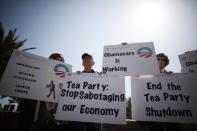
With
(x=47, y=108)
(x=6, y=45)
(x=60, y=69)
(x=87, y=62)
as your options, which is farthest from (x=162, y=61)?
(x=6, y=45)

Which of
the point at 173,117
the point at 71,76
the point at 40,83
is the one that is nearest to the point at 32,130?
the point at 40,83

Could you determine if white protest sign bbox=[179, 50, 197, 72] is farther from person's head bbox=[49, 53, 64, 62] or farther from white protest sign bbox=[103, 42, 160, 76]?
person's head bbox=[49, 53, 64, 62]

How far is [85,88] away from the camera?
3.37 m

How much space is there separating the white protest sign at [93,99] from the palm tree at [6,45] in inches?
381

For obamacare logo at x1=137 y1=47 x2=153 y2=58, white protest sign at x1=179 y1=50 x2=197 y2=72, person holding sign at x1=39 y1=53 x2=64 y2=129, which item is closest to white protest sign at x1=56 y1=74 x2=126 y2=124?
person holding sign at x1=39 y1=53 x2=64 y2=129

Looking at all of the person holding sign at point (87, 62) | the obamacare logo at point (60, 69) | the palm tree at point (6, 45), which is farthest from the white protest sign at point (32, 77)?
the palm tree at point (6, 45)

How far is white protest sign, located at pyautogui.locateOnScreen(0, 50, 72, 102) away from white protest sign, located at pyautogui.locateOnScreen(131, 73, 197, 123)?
1.97 meters

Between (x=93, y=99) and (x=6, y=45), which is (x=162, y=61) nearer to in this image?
(x=93, y=99)

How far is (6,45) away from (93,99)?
36.3 ft

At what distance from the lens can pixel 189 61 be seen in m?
4.03

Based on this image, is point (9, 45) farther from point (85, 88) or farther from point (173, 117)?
point (173, 117)

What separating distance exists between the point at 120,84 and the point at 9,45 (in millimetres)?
11404

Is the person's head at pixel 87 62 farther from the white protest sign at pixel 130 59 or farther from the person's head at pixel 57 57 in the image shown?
the person's head at pixel 57 57

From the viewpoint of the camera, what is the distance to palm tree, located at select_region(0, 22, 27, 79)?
11.0 metres
